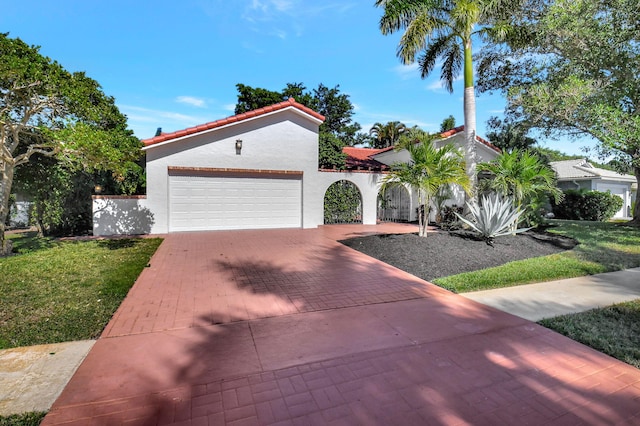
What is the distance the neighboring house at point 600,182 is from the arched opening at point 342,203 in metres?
17.6

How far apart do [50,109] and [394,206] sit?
15.7 m

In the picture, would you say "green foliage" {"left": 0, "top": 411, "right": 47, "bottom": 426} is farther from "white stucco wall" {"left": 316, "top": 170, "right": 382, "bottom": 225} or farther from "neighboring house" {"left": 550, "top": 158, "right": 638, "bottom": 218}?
"neighboring house" {"left": 550, "top": 158, "right": 638, "bottom": 218}

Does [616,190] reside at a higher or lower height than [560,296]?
higher

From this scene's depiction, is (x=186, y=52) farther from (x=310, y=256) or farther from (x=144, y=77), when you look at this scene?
(x=310, y=256)

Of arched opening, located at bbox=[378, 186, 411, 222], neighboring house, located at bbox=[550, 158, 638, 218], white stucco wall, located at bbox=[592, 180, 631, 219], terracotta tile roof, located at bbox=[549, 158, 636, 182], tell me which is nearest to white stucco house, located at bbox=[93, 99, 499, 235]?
arched opening, located at bbox=[378, 186, 411, 222]

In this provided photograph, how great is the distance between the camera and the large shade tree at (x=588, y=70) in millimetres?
10406

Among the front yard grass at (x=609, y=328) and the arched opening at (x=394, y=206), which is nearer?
the front yard grass at (x=609, y=328)

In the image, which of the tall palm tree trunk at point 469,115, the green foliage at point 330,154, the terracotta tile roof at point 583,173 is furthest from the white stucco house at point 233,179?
the terracotta tile roof at point 583,173

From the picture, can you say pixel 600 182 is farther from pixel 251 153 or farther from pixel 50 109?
pixel 50 109

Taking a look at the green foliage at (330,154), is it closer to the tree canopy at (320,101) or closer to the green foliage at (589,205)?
the tree canopy at (320,101)

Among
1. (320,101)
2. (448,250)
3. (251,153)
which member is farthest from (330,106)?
(448,250)

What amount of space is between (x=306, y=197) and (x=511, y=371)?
12017mm

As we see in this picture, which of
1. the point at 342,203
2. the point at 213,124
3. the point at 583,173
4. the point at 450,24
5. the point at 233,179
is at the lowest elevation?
the point at 342,203

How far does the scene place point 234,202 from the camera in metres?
13.9
